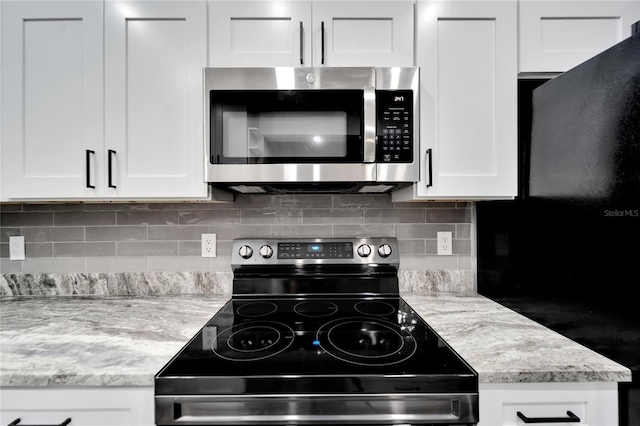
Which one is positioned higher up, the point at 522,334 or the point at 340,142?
the point at 340,142

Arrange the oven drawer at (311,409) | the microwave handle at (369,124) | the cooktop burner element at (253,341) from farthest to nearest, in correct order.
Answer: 1. the microwave handle at (369,124)
2. the cooktop burner element at (253,341)
3. the oven drawer at (311,409)

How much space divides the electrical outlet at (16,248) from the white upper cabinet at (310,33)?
1287 mm

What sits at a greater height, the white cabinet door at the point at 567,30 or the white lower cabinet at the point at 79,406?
the white cabinet door at the point at 567,30

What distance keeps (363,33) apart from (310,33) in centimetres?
20

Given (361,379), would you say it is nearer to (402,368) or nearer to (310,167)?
(402,368)

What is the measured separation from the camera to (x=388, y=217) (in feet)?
5.29

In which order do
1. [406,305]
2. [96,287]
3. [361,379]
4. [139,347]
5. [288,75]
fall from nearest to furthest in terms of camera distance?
[361,379], [139,347], [288,75], [406,305], [96,287]

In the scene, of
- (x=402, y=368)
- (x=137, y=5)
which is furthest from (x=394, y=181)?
(x=137, y=5)

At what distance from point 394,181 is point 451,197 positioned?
9.6 inches

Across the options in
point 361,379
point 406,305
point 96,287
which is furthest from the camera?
point 96,287

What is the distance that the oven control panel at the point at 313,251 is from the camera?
1.53 meters

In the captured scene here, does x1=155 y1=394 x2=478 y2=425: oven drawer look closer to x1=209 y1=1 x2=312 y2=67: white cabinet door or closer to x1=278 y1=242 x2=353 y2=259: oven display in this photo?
x1=278 y1=242 x2=353 y2=259: oven display

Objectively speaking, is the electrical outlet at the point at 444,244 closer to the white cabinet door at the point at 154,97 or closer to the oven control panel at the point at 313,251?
the oven control panel at the point at 313,251

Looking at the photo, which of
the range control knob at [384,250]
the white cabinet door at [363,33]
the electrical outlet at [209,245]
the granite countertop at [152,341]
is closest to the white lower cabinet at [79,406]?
the granite countertop at [152,341]
